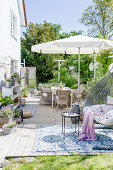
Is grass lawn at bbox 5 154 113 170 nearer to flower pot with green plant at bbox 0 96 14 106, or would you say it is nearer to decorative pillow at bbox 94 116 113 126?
decorative pillow at bbox 94 116 113 126

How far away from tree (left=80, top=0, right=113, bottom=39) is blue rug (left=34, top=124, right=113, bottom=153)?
48.5ft

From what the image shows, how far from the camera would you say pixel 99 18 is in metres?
19.7

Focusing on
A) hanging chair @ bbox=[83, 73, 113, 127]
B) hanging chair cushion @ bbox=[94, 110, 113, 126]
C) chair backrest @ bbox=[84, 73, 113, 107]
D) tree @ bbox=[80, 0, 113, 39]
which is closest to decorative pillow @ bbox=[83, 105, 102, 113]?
hanging chair @ bbox=[83, 73, 113, 127]

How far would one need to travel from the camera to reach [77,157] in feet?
13.0

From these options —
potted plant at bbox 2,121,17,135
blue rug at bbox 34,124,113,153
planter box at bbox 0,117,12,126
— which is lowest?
blue rug at bbox 34,124,113,153

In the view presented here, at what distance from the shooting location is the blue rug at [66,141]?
431 centimetres

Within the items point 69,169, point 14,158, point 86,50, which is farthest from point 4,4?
point 69,169

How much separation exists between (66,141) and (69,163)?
110cm

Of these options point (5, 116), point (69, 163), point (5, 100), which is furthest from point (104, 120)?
point (5, 100)

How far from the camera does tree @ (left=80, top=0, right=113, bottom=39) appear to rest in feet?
61.7

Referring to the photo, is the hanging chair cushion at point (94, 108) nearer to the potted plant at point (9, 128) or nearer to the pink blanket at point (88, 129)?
the pink blanket at point (88, 129)

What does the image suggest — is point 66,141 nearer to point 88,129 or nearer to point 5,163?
point 88,129

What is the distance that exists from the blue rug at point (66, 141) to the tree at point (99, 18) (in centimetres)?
1478

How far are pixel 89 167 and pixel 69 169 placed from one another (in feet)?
1.21
